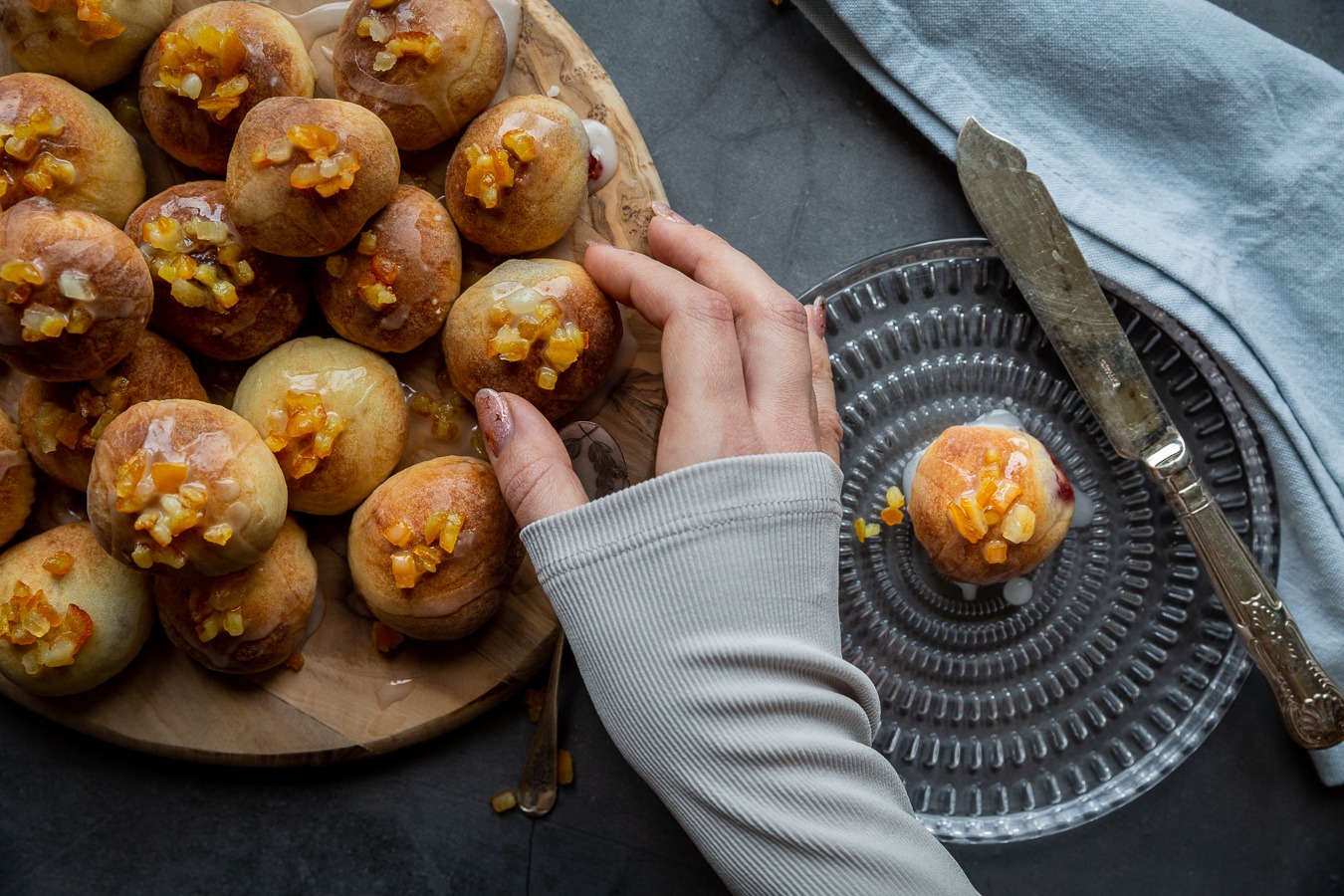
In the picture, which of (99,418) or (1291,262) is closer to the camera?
(99,418)

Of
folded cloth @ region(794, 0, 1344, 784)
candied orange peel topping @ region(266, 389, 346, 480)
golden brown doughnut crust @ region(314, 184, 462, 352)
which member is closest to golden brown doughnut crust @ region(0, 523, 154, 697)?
candied orange peel topping @ region(266, 389, 346, 480)

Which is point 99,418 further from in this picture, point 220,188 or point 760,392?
point 760,392

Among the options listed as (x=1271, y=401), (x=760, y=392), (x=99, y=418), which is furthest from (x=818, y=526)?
(x=99, y=418)

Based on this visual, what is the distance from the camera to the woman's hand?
152cm

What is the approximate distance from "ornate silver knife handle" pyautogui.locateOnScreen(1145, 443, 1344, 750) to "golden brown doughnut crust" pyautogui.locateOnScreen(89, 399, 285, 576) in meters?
1.66

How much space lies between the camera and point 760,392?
62.5 inches

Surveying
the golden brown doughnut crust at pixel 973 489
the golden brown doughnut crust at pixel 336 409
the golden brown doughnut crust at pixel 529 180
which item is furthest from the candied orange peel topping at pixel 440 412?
the golden brown doughnut crust at pixel 973 489

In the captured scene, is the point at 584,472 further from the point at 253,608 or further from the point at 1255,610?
the point at 1255,610

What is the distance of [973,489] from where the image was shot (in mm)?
1754

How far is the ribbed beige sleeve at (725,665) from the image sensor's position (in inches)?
57.3

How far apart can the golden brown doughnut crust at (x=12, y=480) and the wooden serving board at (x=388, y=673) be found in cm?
33

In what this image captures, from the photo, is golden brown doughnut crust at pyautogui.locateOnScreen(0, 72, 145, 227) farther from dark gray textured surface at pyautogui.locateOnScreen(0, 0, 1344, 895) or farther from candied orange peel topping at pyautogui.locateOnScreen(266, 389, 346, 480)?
dark gray textured surface at pyautogui.locateOnScreen(0, 0, 1344, 895)

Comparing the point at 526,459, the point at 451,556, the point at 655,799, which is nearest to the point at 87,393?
the point at 451,556

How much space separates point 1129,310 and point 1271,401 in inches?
13.0
